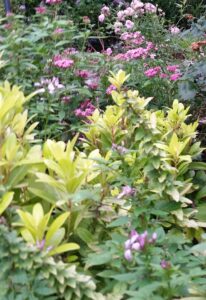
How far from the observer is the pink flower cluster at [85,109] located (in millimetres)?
3238

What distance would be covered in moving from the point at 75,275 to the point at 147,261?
20 centimetres

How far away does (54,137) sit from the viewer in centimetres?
312

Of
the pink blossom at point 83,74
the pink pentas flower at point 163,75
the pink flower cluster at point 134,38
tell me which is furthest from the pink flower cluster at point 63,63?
the pink flower cluster at point 134,38

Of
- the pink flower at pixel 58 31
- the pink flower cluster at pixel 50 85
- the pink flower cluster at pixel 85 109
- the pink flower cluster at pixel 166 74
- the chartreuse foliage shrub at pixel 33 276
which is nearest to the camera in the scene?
the chartreuse foliage shrub at pixel 33 276

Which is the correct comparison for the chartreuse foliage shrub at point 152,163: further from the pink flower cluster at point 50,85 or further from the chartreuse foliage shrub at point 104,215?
the pink flower cluster at point 50,85

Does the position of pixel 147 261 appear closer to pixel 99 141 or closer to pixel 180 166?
pixel 180 166

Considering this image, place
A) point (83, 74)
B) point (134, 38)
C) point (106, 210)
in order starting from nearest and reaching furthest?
point (106, 210) → point (83, 74) → point (134, 38)

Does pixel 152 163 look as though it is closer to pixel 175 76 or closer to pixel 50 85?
pixel 50 85

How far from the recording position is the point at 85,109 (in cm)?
339

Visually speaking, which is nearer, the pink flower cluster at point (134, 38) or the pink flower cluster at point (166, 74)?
the pink flower cluster at point (166, 74)

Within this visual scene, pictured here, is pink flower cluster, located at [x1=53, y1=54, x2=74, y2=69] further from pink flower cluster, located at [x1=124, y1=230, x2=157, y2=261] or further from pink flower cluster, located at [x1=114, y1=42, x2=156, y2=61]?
pink flower cluster, located at [x1=124, y1=230, x2=157, y2=261]

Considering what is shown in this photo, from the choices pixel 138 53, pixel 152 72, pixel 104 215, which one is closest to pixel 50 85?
pixel 152 72

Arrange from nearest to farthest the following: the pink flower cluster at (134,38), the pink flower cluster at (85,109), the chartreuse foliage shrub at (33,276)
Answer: the chartreuse foliage shrub at (33,276)
the pink flower cluster at (85,109)
the pink flower cluster at (134,38)

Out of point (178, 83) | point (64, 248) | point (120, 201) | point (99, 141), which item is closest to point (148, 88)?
point (178, 83)
